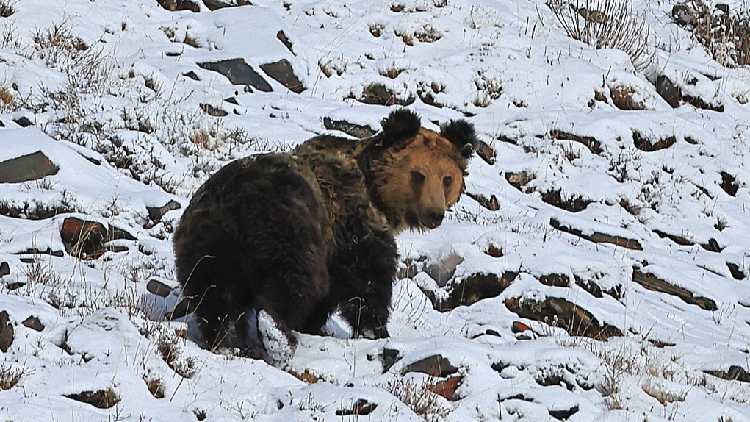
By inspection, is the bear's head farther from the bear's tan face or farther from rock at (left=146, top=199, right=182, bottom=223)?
rock at (left=146, top=199, right=182, bottom=223)

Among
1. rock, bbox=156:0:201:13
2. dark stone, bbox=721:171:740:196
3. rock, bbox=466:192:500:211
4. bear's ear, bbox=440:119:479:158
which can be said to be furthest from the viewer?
rock, bbox=156:0:201:13

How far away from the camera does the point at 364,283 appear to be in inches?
261

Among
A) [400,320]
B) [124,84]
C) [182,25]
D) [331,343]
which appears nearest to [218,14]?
[182,25]

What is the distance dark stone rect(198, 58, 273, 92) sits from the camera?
12.6 metres

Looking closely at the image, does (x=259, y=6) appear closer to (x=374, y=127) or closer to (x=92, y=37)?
(x=92, y=37)

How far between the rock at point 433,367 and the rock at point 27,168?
467 centimetres

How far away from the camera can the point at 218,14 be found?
1423 cm

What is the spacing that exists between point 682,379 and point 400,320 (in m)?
2.25

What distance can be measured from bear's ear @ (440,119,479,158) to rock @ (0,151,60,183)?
152 inches

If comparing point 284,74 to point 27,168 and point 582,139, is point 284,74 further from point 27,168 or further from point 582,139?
point 27,168

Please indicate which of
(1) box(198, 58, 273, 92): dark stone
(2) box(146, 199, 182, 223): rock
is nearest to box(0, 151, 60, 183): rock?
(2) box(146, 199, 182, 223): rock

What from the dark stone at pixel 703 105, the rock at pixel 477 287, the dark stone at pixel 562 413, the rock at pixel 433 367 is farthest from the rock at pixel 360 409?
the dark stone at pixel 703 105

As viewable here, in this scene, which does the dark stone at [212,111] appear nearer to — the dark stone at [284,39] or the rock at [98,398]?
the dark stone at [284,39]

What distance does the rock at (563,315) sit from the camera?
7.72 metres
